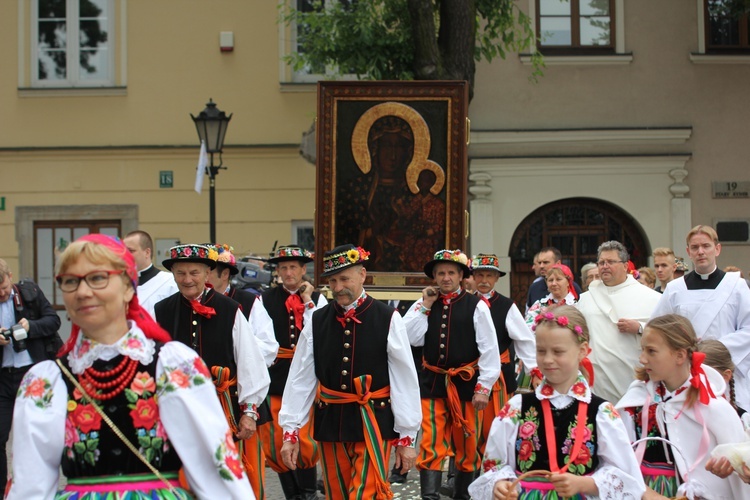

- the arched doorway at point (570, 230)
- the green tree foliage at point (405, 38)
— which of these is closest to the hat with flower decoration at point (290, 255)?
the green tree foliage at point (405, 38)

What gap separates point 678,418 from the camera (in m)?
4.88

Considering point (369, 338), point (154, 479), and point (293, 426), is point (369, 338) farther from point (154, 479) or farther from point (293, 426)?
point (154, 479)

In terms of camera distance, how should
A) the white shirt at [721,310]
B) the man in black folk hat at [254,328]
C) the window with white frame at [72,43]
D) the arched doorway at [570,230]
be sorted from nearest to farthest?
the man in black folk hat at [254,328], the white shirt at [721,310], the arched doorway at [570,230], the window with white frame at [72,43]

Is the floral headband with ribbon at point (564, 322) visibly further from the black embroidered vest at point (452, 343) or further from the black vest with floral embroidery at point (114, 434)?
the black embroidered vest at point (452, 343)

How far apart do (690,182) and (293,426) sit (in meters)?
12.5

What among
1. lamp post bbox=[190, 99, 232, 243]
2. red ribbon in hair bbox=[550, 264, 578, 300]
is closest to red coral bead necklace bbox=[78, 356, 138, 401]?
red ribbon in hair bbox=[550, 264, 578, 300]

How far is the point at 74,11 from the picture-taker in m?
17.9

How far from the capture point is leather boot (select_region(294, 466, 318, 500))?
26.7ft

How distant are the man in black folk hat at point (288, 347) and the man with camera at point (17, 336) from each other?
5.82 ft

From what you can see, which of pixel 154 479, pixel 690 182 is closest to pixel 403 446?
pixel 154 479

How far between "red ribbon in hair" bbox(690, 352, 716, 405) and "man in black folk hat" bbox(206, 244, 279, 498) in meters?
2.76

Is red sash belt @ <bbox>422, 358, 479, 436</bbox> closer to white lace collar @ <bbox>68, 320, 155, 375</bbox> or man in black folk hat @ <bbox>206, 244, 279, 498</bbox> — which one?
man in black folk hat @ <bbox>206, 244, 279, 498</bbox>

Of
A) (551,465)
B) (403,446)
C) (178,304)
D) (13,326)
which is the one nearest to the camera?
(551,465)

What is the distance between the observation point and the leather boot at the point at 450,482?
28.2ft
